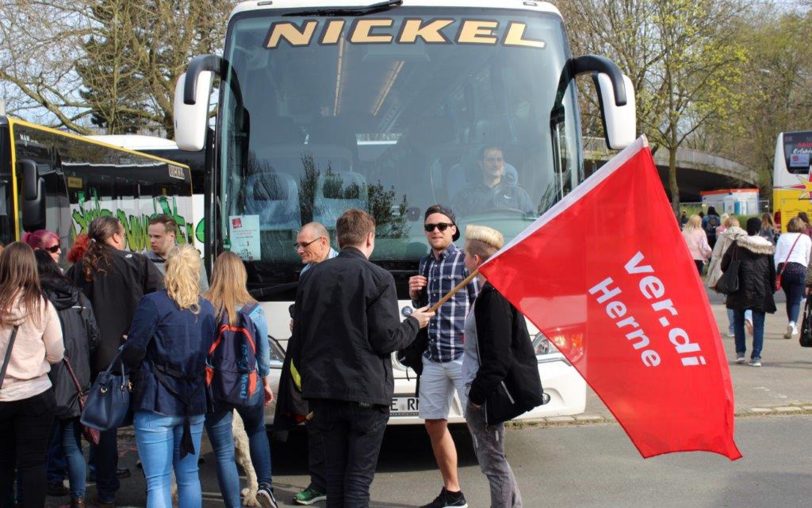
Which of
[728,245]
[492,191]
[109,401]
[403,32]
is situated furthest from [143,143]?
[109,401]

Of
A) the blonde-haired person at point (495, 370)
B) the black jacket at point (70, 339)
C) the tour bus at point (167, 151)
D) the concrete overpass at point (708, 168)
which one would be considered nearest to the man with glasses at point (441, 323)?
the blonde-haired person at point (495, 370)

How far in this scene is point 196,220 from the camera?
20484 millimetres

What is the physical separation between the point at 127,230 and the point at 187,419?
990cm

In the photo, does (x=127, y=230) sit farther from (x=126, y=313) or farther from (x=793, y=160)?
(x=793, y=160)

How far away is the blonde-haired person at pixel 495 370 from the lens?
5207 mm

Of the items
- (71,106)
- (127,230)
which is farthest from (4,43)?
(127,230)

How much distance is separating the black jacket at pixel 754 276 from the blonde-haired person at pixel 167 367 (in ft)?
26.9

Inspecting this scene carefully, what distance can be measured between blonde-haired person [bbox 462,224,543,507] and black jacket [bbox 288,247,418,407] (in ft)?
2.00

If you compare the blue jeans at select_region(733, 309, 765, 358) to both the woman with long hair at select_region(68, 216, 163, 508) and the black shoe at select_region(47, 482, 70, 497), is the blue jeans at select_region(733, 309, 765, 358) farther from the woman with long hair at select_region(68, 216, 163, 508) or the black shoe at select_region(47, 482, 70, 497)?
the black shoe at select_region(47, 482, 70, 497)

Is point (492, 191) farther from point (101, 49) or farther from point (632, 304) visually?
point (101, 49)

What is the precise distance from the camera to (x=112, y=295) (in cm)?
701

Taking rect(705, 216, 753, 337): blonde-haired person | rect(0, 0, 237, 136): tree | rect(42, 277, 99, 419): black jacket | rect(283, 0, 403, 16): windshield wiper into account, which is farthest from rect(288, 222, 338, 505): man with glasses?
rect(0, 0, 237, 136): tree

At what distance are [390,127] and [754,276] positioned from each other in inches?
250

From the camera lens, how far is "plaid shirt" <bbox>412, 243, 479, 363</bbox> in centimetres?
608
